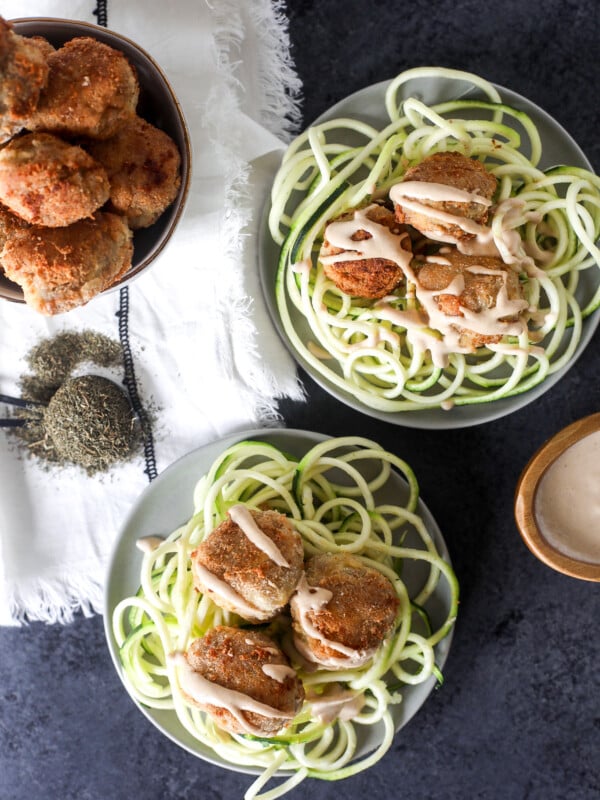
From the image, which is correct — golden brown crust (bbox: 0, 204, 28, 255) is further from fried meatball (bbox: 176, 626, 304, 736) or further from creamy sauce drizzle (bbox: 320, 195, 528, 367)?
fried meatball (bbox: 176, 626, 304, 736)

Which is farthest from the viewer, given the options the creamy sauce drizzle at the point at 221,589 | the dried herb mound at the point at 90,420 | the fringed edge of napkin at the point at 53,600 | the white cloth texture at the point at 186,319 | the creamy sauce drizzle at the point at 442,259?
the fringed edge of napkin at the point at 53,600

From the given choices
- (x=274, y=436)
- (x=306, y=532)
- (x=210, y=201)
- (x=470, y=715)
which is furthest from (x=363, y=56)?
(x=470, y=715)

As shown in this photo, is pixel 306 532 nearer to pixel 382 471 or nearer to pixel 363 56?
pixel 382 471

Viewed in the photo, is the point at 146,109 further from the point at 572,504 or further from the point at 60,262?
the point at 572,504

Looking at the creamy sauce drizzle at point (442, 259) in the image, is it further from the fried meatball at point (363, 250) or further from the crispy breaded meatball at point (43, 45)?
the crispy breaded meatball at point (43, 45)

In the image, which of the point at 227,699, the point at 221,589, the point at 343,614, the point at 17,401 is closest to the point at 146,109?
the point at 17,401

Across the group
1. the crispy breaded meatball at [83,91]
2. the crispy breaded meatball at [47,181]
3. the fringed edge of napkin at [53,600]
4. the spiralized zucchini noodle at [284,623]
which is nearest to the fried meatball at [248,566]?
the spiralized zucchini noodle at [284,623]
